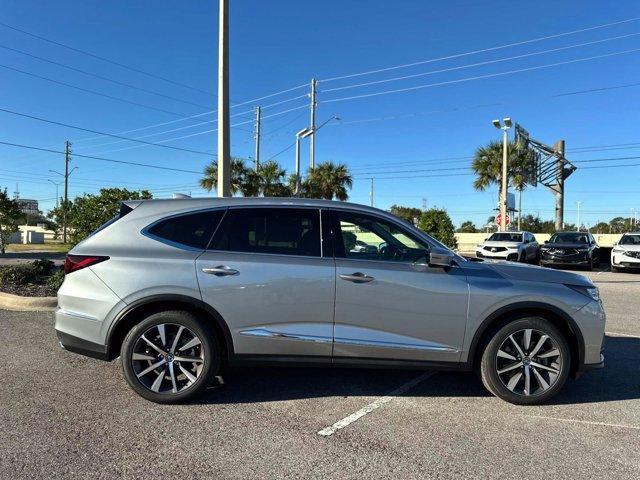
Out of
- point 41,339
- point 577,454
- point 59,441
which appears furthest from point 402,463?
point 41,339

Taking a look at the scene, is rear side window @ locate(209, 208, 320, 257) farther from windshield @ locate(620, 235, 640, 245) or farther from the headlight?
windshield @ locate(620, 235, 640, 245)

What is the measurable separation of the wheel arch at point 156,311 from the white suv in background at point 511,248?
1956cm

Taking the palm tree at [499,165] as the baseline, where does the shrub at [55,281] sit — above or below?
below

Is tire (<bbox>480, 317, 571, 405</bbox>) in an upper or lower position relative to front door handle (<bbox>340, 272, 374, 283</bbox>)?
lower

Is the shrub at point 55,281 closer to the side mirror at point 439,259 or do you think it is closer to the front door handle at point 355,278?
the front door handle at point 355,278

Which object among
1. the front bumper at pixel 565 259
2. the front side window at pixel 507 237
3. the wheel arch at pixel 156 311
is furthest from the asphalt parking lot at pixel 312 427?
the front side window at pixel 507 237

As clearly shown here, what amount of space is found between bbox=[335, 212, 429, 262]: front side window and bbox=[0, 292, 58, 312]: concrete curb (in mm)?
5751

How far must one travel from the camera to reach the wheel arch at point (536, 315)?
434 centimetres

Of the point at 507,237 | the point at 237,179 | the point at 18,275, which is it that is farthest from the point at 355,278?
the point at 237,179

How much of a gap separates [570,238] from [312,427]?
2215cm

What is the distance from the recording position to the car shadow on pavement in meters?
4.59

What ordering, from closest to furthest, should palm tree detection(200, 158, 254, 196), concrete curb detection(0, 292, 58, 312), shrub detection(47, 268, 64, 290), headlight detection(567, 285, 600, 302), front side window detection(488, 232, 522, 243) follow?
headlight detection(567, 285, 600, 302), concrete curb detection(0, 292, 58, 312), shrub detection(47, 268, 64, 290), front side window detection(488, 232, 522, 243), palm tree detection(200, 158, 254, 196)

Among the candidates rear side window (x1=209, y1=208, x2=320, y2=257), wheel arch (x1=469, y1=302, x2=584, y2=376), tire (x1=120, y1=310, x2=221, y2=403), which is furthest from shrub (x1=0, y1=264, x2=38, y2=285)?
wheel arch (x1=469, y1=302, x2=584, y2=376)

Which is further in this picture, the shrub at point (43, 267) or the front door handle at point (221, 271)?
the shrub at point (43, 267)
